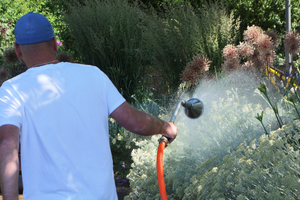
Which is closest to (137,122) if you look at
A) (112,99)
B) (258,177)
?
(112,99)

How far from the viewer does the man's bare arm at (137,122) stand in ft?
5.12

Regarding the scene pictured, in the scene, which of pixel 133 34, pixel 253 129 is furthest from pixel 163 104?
pixel 253 129

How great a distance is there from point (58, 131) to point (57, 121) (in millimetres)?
43

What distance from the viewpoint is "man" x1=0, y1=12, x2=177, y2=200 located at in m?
1.41

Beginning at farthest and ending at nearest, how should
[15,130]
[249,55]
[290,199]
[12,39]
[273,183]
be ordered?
[12,39] → [249,55] → [273,183] → [290,199] → [15,130]

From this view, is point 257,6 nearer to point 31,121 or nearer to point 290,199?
point 290,199

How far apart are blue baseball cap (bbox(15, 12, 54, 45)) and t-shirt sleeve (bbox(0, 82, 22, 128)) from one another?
23 cm

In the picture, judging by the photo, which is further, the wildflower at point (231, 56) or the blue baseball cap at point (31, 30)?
the wildflower at point (231, 56)

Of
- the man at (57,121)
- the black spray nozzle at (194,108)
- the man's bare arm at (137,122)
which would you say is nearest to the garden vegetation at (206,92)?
the black spray nozzle at (194,108)

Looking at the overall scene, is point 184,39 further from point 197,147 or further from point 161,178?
point 161,178

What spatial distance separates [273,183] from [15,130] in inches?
58.7

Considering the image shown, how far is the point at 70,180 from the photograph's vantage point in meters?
1.43

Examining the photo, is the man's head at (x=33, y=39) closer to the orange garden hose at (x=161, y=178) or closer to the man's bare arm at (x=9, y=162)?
the man's bare arm at (x=9, y=162)

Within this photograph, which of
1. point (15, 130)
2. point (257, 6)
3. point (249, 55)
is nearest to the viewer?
point (15, 130)
